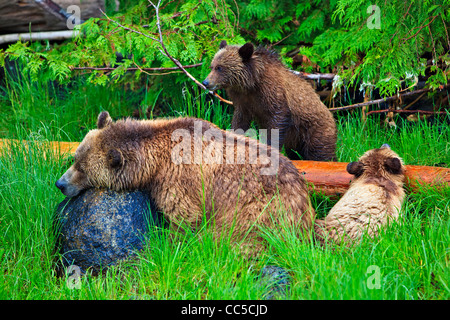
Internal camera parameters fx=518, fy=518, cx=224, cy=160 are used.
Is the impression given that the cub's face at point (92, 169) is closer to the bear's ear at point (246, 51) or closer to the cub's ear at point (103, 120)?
the cub's ear at point (103, 120)

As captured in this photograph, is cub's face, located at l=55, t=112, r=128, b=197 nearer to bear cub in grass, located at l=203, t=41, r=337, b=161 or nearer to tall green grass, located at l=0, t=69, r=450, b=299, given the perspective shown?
tall green grass, located at l=0, t=69, r=450, b=299

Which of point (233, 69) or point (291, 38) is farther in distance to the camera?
point (291, 38)

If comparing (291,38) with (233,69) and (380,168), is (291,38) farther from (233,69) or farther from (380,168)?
(380,168)

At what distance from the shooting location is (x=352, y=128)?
771cm

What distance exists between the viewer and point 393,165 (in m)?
5.66

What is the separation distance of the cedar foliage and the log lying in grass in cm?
141

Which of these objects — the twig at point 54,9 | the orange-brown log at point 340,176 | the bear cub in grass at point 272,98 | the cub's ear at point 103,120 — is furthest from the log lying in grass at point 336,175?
the twig at point 54,9

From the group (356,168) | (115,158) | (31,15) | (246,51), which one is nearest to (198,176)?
(115,158)

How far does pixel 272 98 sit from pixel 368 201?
2.23 meters

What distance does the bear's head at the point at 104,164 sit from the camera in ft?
16.1

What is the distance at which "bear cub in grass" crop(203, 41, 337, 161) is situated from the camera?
6906mm
